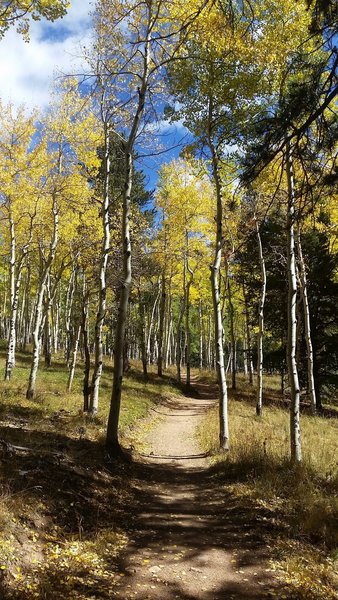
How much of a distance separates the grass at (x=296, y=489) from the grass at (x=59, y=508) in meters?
1.96

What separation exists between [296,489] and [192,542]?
90.7 inches

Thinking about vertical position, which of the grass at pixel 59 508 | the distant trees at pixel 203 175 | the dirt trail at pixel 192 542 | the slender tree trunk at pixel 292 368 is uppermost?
the distant trees at pixel 203 175

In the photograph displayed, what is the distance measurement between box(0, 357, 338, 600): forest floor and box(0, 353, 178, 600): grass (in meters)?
0.02

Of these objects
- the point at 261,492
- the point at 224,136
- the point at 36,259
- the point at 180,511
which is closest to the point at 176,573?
the point at 180,511

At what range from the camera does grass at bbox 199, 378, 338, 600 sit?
4.44 metres

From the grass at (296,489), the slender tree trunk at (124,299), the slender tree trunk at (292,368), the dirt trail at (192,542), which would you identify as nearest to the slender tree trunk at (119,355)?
the slender tree trunk at (124,299)

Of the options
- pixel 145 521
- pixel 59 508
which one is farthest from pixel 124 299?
pixel 59 508

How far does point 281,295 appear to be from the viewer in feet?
66.1

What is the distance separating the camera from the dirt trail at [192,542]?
164 inches

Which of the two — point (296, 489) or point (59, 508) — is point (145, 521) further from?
point (296, 489)

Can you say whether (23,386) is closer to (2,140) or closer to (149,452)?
(149,452)

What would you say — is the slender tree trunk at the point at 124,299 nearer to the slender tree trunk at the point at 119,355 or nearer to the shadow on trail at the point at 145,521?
the slender tree trunk at the point at 119,355

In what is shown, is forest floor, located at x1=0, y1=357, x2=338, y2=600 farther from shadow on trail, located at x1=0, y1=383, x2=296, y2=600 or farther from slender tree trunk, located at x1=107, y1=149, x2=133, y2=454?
slender tree trunk, located at x1=107, y1=149, x2=133, y2=454

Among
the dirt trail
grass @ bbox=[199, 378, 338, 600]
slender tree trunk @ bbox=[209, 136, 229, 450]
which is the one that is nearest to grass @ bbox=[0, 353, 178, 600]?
the dirt trail
